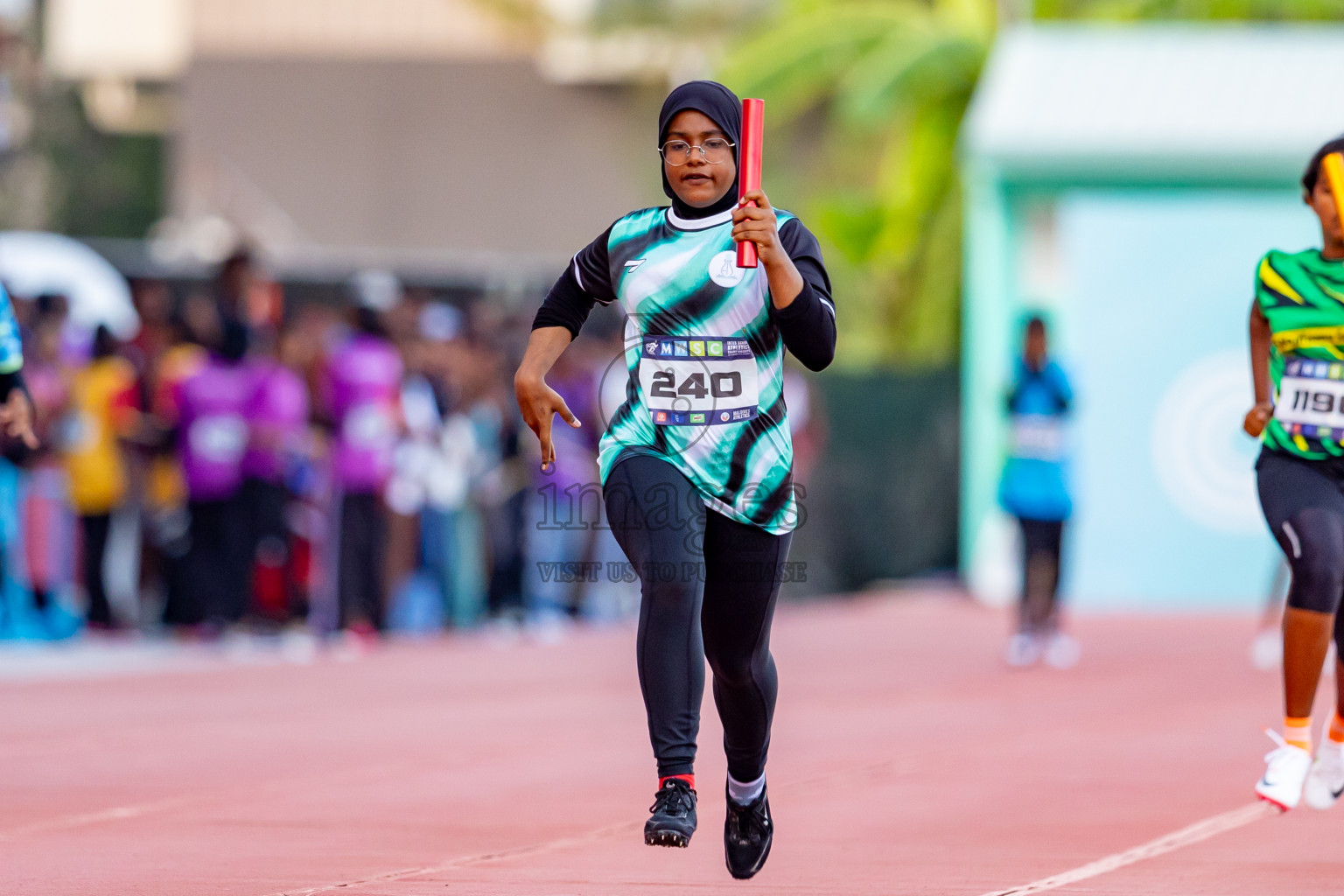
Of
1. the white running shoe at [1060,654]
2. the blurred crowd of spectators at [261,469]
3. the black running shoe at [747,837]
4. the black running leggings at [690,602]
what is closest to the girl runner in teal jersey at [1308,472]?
the black running shoe at [747,837]

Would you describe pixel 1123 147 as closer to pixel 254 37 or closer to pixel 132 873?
pixel 132 873

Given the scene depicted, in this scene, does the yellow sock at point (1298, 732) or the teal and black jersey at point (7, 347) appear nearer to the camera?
the yellow sock at point (1298, 732)

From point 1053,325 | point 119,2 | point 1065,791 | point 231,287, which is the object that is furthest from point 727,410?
point 119,2

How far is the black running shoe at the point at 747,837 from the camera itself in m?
5.72

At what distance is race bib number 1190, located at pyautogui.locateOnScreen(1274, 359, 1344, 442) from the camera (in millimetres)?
6859

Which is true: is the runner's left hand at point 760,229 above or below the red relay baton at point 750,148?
below

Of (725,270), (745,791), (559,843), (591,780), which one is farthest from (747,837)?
(591,780)

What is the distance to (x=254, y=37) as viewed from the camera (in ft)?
121

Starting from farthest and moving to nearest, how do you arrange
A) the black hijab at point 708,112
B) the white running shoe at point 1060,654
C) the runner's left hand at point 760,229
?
the white running shoe at point 1060,654 → the black hijab at point 708,112 → the runner's left hand at point 760,229

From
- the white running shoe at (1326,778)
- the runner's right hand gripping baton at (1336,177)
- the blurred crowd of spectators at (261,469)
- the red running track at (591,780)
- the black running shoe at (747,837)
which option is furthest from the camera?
the blurred crowd of spectators at (261,469)

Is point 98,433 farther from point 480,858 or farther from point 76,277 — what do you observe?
point 480,858

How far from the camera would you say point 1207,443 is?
1905 centimetres

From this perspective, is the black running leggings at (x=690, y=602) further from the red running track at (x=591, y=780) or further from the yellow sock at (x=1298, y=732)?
the yellow sock at (x=1298, y=732)

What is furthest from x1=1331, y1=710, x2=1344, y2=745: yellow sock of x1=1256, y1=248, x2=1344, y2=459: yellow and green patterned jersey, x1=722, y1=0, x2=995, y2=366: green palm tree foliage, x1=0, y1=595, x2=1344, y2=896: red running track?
x1=722, y1=0, x2=995, y2=366: green palm tree foliage
